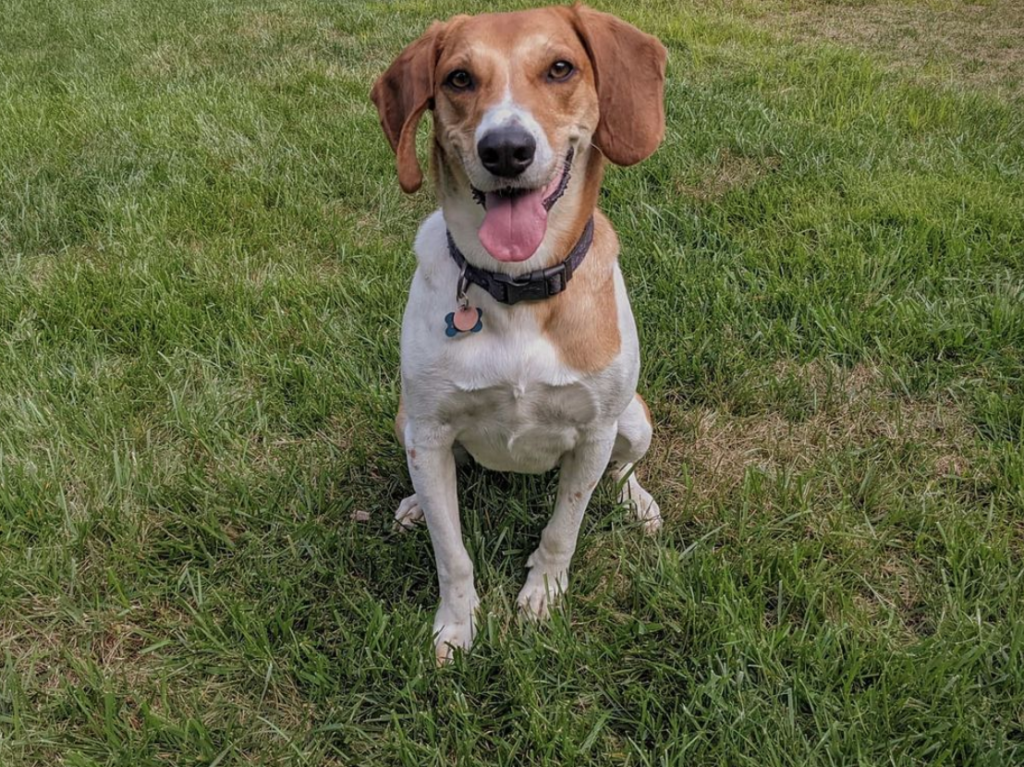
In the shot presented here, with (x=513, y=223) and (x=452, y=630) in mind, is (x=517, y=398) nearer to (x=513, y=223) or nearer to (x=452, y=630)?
(x=513, y=223)

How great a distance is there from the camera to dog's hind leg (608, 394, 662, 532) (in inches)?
101

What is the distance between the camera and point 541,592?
7.91 ft

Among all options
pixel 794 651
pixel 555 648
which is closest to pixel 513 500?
pixel 555 648

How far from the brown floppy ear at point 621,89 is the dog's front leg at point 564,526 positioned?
30.7 inches

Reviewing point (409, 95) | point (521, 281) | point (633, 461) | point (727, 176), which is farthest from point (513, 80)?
point (727, 176)

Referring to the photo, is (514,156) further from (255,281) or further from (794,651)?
(255,281)

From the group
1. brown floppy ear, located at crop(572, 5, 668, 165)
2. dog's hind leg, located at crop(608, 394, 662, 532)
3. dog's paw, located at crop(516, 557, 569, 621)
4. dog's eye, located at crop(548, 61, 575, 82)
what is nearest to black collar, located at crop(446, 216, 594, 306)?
brown floppy ear, located at crop(572, 5, 668, 165)

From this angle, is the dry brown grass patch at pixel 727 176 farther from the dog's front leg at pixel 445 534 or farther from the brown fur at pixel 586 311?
the dog's front leg at pixel 445 534

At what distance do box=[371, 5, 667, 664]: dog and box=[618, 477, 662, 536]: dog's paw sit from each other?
1.47 ft

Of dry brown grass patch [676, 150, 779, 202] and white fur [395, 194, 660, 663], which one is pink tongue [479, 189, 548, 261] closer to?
white fur [395, 194, 660, 663]

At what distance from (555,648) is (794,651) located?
63 cm

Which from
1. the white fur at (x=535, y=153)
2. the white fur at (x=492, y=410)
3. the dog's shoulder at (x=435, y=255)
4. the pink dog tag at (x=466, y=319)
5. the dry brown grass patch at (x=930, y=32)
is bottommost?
the dry brown grass patch at (x=930, y=32)

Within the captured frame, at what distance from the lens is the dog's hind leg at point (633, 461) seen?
8.44 ft

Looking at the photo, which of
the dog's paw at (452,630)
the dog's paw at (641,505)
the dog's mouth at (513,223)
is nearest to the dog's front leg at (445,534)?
the dog's paw at (452,630)
